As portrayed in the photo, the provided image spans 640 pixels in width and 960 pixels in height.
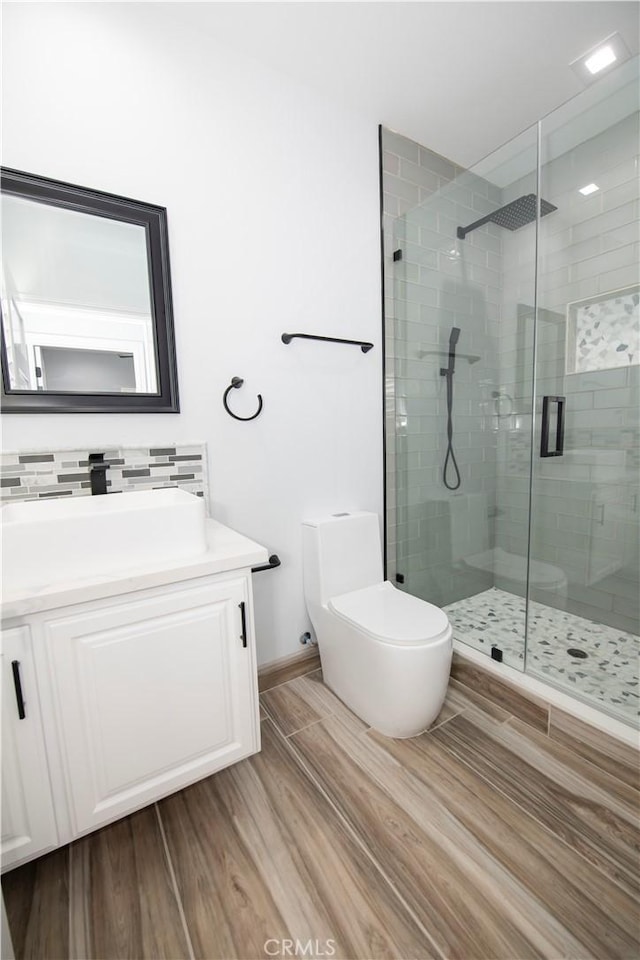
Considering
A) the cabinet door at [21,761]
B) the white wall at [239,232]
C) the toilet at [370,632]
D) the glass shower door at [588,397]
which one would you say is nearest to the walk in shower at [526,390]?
the glass shower door at [588,397]

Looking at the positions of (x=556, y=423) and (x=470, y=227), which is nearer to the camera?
(x=556, y=423)

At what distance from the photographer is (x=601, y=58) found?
1701 millimetres

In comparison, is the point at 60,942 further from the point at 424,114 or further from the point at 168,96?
the point at 424,114

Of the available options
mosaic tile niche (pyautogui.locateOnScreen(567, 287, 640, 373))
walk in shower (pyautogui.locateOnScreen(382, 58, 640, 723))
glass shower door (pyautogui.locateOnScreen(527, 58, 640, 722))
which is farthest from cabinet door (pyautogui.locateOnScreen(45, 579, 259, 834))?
mosaic tile niche (pyautogui.locateOnScreen(567, 287, 640, 373))

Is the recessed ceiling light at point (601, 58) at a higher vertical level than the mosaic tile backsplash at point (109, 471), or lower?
higher

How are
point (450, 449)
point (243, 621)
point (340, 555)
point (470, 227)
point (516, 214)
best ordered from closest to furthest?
1. point (243, 621)
2. point (340, 555)
3. point (516, 214)
4. point (470, 227)
5. point (450, 449)

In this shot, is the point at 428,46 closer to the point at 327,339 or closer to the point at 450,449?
the point at 327,339

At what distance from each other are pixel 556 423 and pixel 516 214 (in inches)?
44.0

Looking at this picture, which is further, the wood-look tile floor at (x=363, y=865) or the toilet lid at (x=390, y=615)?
the toilet lid at (x=390, y=615)

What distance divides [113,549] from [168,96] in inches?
64.8

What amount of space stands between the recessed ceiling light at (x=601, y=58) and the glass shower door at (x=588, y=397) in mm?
201

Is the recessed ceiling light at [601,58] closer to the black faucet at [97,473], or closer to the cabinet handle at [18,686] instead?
the black faucet at [97,473]

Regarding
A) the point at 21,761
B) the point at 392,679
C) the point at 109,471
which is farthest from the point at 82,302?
the point at 392,679

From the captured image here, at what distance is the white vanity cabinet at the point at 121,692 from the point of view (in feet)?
3.10
